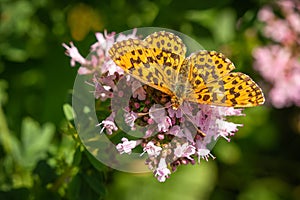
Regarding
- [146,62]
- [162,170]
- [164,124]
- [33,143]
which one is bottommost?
[33,143]

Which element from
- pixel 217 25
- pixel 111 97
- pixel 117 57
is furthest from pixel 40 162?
pixel 217 25

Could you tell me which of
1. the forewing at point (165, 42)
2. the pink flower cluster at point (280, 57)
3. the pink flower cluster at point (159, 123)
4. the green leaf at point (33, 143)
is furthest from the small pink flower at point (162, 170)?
the pink flower cluster at point (280, 57)

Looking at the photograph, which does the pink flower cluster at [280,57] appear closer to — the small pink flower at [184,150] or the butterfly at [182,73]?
the butterfly at [182,73]

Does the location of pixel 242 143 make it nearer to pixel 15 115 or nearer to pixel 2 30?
pixel 15 115

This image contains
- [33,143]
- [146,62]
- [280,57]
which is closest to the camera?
[146,62]

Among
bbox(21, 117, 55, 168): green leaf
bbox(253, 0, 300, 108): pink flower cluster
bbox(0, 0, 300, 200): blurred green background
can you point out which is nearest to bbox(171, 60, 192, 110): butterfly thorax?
bbox(0, 0, 300, 200): blurred green background

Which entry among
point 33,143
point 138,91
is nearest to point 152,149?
point 138,91

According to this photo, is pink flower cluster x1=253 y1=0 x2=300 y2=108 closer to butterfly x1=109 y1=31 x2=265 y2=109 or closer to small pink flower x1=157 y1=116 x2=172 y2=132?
butterfly x1=109 y1=31 x2=265 y2=109

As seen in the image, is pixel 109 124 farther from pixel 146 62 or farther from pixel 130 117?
pixel 146 62
